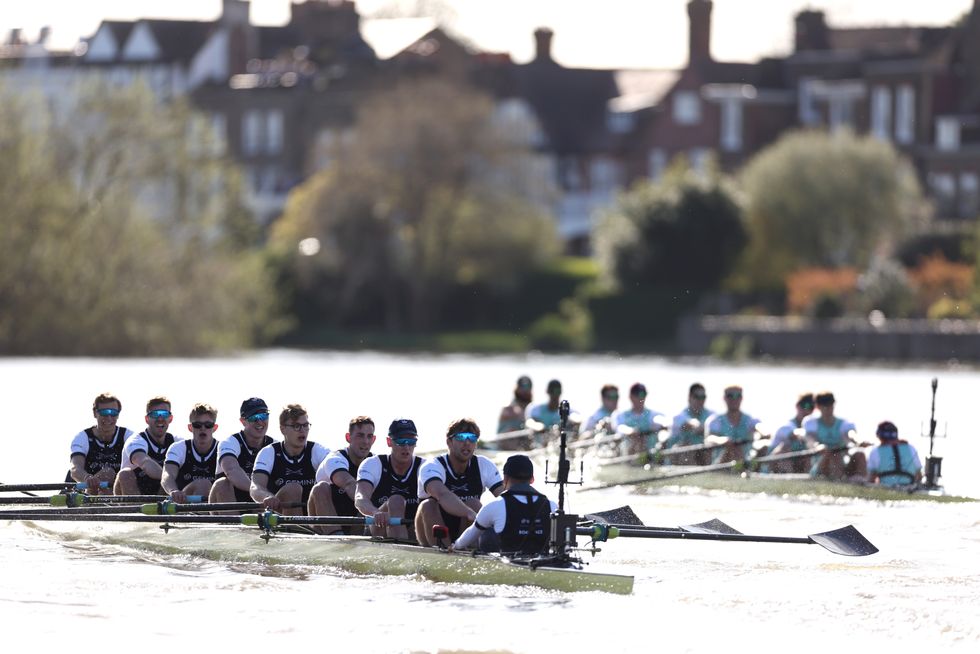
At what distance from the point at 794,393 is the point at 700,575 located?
109 ft

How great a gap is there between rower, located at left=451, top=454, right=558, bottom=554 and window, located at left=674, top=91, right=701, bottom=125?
68693 mm

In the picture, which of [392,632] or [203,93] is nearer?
[392,632]

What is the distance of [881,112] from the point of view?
259ft

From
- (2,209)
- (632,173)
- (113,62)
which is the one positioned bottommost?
(2,209)

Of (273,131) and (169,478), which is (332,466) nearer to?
(169,478)

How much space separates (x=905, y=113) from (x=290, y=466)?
204 feet

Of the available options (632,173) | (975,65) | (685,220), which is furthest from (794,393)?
(632,173)

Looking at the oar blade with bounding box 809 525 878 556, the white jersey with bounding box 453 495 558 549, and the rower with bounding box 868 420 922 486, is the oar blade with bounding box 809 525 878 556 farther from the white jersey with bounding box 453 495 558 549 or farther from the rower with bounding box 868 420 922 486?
the rower with bounding box 868 420 922 486

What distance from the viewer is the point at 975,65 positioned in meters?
78.6

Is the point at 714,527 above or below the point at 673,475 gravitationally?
below

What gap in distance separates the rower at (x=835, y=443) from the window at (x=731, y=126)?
59.1 m

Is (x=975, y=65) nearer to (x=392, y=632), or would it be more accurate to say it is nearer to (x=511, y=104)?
(x=511, y=104)

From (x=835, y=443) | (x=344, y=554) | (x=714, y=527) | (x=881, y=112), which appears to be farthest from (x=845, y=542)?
(x=881, y=112)

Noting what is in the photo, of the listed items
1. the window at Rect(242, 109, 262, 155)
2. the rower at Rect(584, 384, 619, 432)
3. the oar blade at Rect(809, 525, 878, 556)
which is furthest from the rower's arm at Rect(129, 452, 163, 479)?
the window at Rect(242, 109, 262, 155)
